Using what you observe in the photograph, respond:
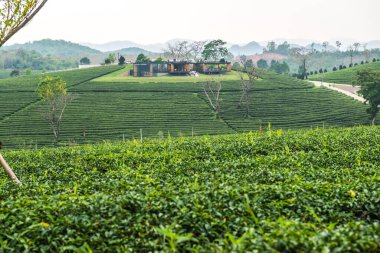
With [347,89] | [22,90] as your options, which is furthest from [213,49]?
[22,90]

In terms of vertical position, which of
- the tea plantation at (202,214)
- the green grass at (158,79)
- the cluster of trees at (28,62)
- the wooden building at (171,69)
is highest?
the cluster of trees at (28,62)

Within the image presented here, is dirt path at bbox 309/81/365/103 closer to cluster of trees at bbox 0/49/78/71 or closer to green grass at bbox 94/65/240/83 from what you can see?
green grass at bbox 94/65/240/83

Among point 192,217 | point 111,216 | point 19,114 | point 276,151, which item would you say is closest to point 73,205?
point 111,216

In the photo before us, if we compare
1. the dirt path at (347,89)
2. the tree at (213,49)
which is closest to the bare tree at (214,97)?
the dirt path at (347,89)

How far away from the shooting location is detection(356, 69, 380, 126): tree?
53156 mm

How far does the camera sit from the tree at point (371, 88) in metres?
53.2

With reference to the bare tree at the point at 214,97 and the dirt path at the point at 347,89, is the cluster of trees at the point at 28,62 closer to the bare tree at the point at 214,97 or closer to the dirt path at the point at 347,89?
the bare tree at the point at 214,97

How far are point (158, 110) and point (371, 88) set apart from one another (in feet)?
90.3

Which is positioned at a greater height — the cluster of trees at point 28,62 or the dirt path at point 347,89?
the cluster of trees at point 28,62

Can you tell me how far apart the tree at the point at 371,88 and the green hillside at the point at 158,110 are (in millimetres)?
2633

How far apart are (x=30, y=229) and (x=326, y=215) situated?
13.6ft

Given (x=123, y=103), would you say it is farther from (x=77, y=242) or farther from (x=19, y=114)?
(x=77, y=242)

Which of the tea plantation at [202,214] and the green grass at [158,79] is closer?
the tea plantation at [202,214]

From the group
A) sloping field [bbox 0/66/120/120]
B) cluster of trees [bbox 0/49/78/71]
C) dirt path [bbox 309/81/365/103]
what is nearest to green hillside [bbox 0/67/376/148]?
sloping field [bbox 0/66/120/120]
